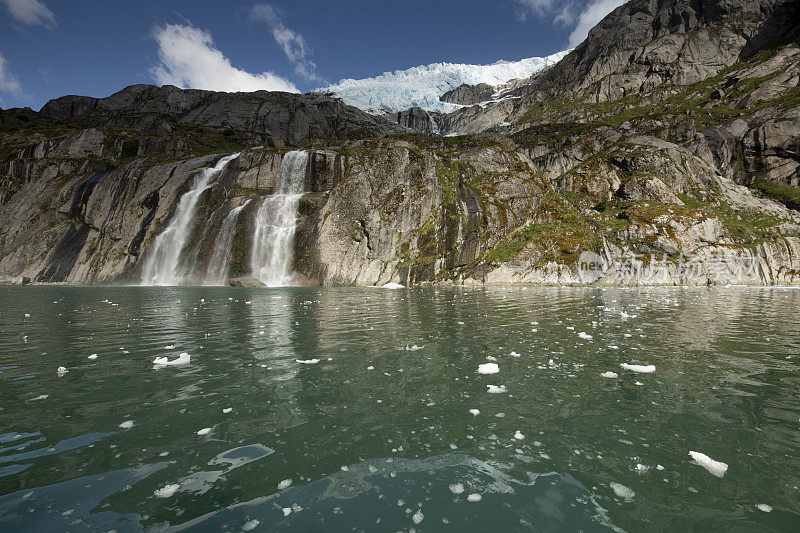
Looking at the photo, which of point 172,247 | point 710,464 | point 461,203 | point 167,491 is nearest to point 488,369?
point 710,464

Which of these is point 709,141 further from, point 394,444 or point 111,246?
point 111,246

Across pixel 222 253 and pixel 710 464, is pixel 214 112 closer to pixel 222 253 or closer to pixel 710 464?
pixel 222 253

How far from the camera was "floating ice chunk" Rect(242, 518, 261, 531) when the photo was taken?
11.2ft

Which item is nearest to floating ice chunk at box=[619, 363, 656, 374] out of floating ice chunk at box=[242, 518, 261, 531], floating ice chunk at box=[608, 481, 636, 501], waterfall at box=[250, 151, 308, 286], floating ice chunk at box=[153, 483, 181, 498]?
floating ice chunk at box=[608, 481, 636, 501]

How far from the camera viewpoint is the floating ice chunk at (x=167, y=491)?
392 cm

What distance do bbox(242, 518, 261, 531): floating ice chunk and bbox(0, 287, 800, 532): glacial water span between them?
2 cm

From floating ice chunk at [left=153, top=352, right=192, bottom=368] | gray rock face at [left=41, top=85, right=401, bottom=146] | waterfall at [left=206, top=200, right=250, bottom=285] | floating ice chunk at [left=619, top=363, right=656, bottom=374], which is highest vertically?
gray rock face at [left=41, top=85, right=401, bottom=146]

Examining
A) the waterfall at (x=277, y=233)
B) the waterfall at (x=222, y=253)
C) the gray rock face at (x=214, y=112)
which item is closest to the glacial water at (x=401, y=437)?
the waterfall at (x=277, y=233)

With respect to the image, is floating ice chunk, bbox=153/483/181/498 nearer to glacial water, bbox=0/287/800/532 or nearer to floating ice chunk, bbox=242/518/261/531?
→ glacial water, bbox=0/287/800/532

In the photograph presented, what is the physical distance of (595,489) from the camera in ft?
13.2

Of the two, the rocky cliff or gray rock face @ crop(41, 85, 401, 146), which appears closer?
the rocky cliff

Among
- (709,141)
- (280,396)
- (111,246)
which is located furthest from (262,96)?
(280,396)

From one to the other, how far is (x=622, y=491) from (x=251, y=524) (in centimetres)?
407

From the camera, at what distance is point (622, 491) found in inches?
157
